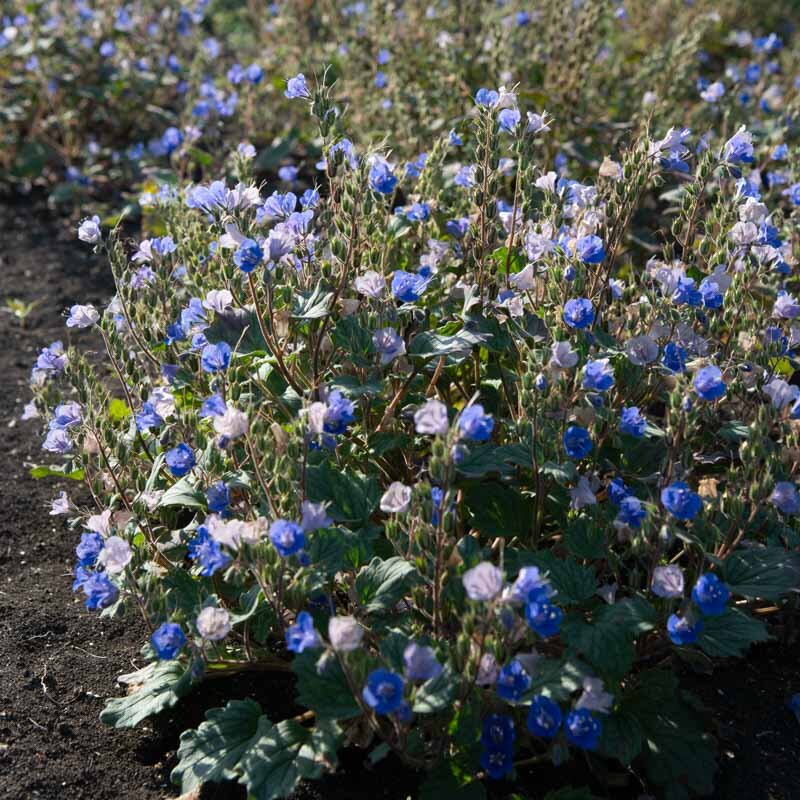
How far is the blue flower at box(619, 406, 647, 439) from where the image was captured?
2311 millimetres

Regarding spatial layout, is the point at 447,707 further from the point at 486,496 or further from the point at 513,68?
the point at 513,68

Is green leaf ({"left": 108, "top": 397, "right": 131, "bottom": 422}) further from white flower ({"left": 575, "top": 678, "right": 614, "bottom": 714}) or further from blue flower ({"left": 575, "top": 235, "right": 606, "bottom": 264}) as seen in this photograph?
white flower ({"left": 575, "top": 678, "right": 614, "bottom": 714})

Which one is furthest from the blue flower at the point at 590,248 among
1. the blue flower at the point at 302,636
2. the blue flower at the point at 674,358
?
the blue flower at the point at 302,636

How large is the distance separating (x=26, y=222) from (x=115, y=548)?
3.59 meters

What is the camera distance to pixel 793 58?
20.6 ft

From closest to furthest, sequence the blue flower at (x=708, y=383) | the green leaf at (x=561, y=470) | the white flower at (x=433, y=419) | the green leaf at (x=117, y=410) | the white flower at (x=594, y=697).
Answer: the white flower at (x=433, y=419) → the white flower at (x=594, y=697) → the blue flower at (x=708, y=383) → the green leaf at (x=561, y=470) → the green leaf at (x=117, y=410)

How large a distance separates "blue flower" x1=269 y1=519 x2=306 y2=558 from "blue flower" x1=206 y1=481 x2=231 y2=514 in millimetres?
375

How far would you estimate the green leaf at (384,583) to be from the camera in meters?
2.12

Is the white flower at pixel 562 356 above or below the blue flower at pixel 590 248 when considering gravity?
below

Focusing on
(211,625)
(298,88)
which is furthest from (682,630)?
(298,88)

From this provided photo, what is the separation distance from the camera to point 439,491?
6.58ft

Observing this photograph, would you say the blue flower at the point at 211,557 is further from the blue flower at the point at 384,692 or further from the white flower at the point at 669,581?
the white flower at the point at 669,581

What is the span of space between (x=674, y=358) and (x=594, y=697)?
816 millimetres

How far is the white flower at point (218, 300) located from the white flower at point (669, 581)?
117 cm
